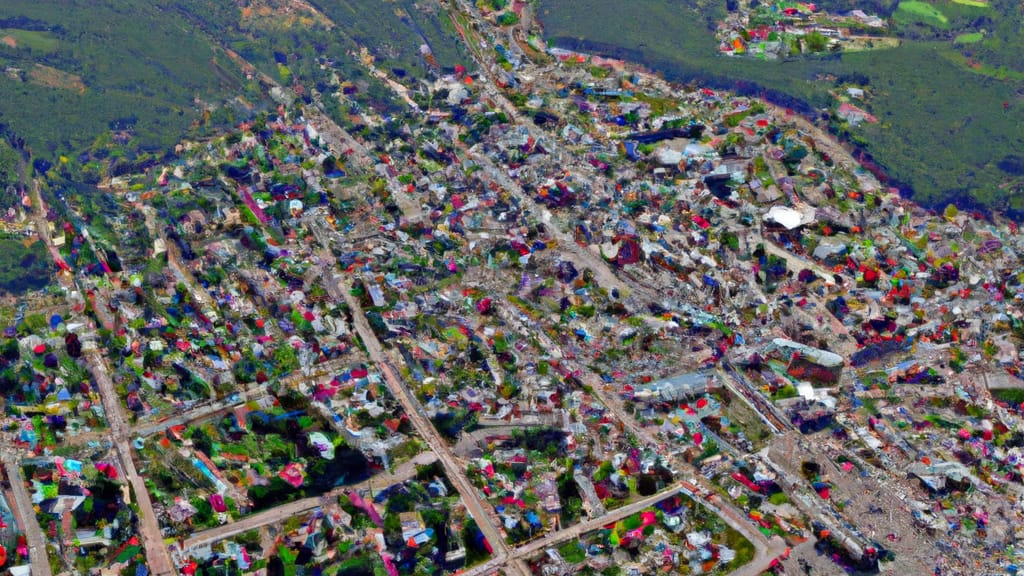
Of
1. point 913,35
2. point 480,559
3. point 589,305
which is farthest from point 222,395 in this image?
point 913,35

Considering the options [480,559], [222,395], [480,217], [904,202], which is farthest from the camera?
[904,202]

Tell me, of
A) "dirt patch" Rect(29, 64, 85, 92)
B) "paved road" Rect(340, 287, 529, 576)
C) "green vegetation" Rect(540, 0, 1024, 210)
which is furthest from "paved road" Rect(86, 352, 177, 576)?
"green vegetation" Rect(540, 0, 1024, 210)

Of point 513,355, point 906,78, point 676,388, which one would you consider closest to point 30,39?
point 513,355

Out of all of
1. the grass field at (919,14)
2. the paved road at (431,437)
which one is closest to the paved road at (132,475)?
the paved road at (431,437)

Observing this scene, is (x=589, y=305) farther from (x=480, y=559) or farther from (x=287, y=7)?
(x=287, y=7)

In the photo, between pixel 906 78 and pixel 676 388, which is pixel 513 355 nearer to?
pixel 676 388

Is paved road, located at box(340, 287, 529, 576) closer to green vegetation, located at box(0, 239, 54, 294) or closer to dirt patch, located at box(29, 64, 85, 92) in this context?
green vegetation, located at box(0, 239, 54, 294)
